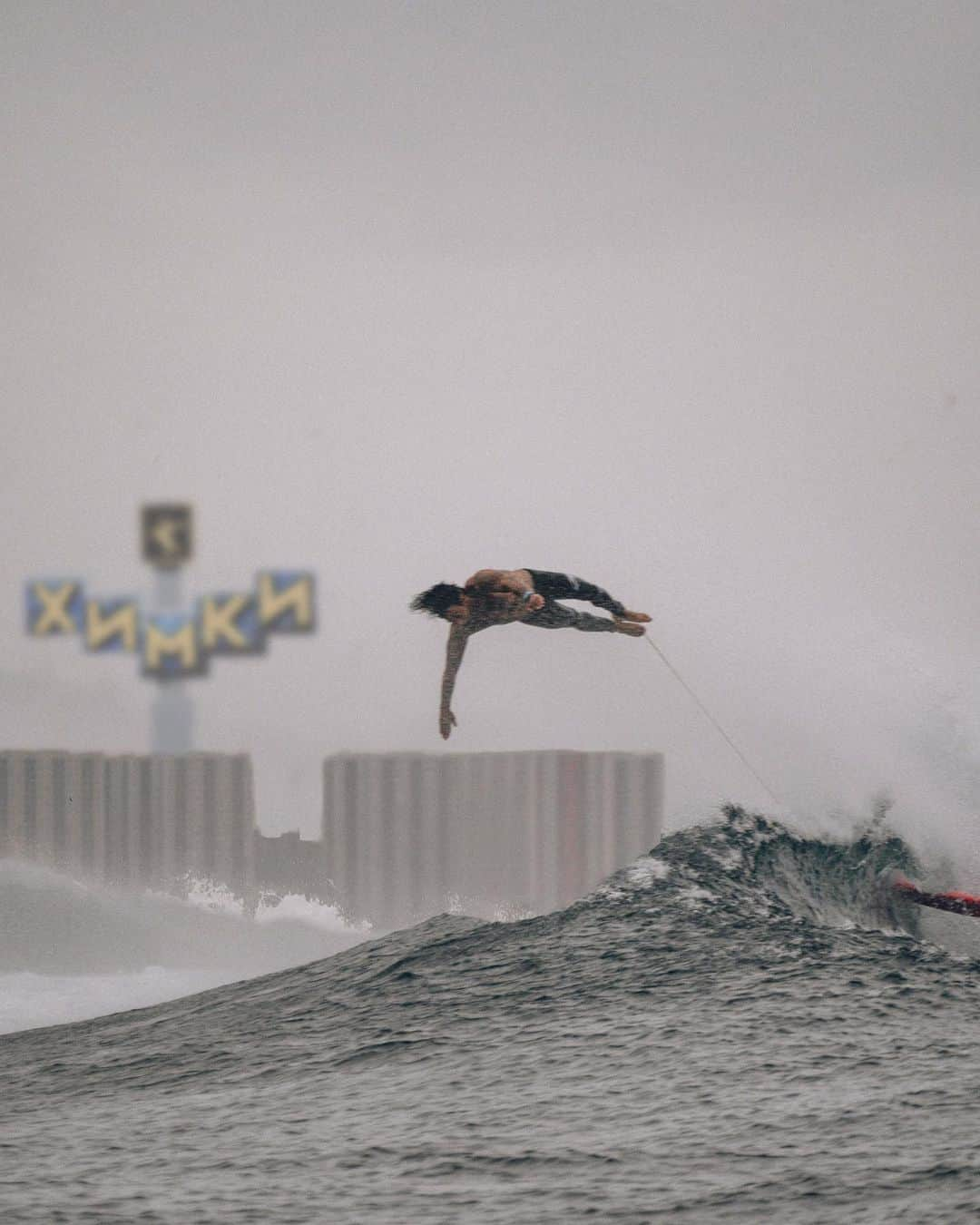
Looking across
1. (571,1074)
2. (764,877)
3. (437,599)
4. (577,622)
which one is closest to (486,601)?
(437,599)

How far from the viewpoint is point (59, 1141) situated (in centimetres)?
836

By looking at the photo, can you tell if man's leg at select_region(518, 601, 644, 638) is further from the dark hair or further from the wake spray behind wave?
the wake spray behind wave

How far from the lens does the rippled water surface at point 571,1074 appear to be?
21.9 ft

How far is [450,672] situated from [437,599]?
56 cm

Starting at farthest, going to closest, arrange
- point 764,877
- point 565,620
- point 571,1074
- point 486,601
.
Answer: point 764,877 → point 565,620 → point 486,601 → point 571,1074

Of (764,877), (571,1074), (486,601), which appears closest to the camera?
(571,1074)

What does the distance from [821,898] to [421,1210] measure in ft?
21.2

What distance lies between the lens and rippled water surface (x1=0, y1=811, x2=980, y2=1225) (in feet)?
21.9

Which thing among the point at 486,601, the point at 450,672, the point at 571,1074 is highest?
the point at 486,601

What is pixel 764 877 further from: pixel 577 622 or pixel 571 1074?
pixel 571 1074

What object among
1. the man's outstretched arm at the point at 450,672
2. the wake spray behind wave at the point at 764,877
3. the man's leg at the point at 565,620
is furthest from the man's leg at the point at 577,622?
the wake spray behind wave at the point at 764,877

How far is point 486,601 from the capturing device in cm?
1040

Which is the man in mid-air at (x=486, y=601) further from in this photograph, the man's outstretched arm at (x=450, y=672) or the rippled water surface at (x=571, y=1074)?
the rippled water surface at (x=571, y=1074)

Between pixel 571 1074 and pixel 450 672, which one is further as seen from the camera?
pixel 450 672
